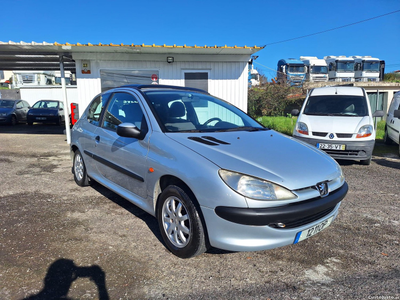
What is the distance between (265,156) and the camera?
9.04 ft

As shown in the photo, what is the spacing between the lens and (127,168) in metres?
3.43

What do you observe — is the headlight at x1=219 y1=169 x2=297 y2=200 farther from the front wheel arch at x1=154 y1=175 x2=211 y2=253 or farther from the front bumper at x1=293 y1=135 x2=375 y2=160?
the front bumper at x1=293 y1=135 x2=375 y2=160

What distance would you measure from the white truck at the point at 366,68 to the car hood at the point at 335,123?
21381 millimetres

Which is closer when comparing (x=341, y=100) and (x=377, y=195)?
(x=377, y=195)

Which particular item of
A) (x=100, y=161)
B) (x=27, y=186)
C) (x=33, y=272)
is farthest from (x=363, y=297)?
(x=27, y=186)

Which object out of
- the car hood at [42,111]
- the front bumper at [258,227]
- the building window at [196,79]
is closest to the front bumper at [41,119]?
the car hood at [42,111]

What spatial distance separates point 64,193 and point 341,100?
663 cm

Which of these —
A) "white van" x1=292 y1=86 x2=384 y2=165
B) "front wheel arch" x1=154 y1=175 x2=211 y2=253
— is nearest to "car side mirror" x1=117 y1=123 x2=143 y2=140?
"front wheel arch" x1=154 y1=175 x2=211 y2=253

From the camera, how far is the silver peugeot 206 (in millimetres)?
2408

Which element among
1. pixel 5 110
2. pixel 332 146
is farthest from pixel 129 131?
pixel 5 110

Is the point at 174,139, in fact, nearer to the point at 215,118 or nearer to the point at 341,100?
the point at 215,118

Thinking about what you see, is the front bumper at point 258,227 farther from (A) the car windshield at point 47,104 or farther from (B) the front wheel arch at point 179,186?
(A) the car windshield at point 47,104

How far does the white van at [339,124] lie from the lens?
638 centimetres

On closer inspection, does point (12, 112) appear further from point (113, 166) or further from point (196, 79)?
point (113, 166)
